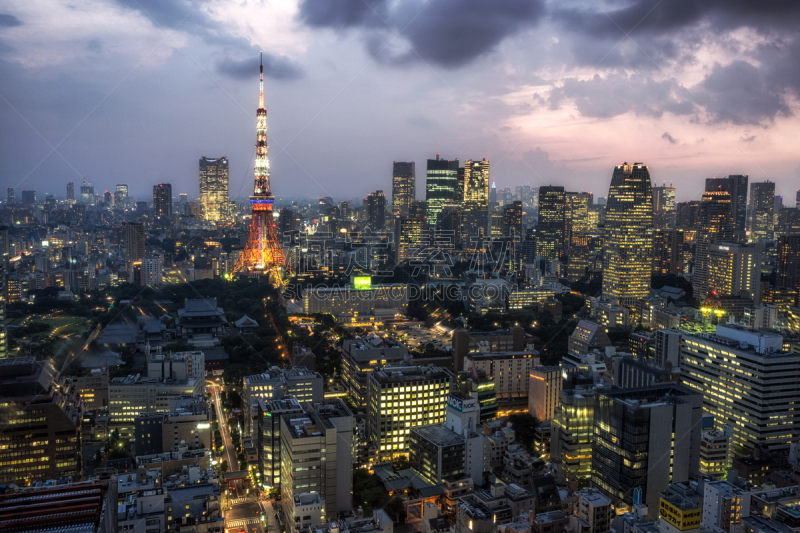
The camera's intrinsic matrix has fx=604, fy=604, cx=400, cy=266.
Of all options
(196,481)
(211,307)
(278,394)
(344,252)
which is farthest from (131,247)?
(196,481)

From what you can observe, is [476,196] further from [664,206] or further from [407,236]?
[664,206]

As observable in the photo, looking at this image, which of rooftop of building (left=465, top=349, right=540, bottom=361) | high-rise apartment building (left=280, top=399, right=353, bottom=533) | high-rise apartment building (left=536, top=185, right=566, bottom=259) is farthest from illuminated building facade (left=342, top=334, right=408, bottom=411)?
high-rise apartment building (left=536, top=185, right=566, bottom=259)

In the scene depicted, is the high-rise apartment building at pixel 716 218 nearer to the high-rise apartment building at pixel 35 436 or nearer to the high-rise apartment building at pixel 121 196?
the high-rise apartment building at pixel 35 436

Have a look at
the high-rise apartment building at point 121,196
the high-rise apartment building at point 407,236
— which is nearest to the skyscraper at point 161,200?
the high-rise apartment building at point 121,196

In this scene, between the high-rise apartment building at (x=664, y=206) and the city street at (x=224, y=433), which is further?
the high-rise apartment building at (x=664, y=206)

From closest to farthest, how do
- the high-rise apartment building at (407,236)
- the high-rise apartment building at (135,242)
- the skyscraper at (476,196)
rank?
the high-rise apartment building at (135,242) < the high-rise apartment building at (407,236) < the skyscraper at (476,196)

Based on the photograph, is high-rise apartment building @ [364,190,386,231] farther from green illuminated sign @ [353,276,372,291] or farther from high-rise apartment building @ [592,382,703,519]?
high-rise apartment building @ [592,382,703,519]

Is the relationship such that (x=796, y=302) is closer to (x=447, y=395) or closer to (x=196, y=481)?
(x=447, y=395)

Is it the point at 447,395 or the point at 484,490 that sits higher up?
the point at 447,395
